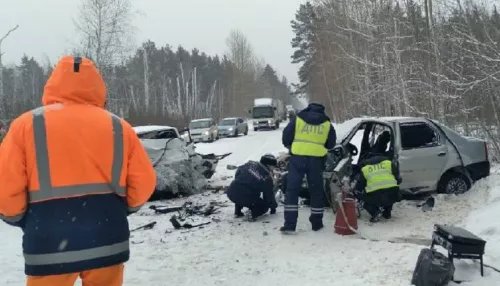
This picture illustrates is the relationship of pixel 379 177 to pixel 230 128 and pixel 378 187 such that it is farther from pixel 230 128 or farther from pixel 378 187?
pixel 230 128

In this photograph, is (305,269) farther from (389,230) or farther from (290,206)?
(389,230)

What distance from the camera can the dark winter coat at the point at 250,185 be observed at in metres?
7.62

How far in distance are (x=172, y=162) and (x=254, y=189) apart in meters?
2.96

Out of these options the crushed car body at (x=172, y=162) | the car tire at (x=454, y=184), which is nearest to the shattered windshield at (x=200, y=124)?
the crushed car body at (x=172, y=162)

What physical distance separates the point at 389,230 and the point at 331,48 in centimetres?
3545

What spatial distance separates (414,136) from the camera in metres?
8.48

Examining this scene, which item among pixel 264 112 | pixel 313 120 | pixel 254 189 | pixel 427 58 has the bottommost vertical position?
pixel 254 189

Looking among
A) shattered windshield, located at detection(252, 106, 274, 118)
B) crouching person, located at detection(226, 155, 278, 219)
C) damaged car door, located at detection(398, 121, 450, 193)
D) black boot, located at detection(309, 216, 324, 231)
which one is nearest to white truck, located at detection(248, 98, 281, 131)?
shattered windshield, located at detection(252, 106, 274, 118)

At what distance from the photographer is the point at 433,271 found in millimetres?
4258

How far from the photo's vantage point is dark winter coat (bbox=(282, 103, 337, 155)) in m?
6.88

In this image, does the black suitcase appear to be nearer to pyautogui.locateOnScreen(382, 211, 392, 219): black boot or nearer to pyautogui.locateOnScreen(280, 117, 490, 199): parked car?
pyautogui.locateOnScreen(382, 211, 392, 219): black boot

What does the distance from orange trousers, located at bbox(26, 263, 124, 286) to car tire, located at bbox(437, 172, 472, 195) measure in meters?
7.14

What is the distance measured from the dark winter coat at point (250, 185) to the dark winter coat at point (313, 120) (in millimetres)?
896

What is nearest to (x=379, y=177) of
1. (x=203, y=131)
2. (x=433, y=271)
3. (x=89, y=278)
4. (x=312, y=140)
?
(x=312, y=140)
